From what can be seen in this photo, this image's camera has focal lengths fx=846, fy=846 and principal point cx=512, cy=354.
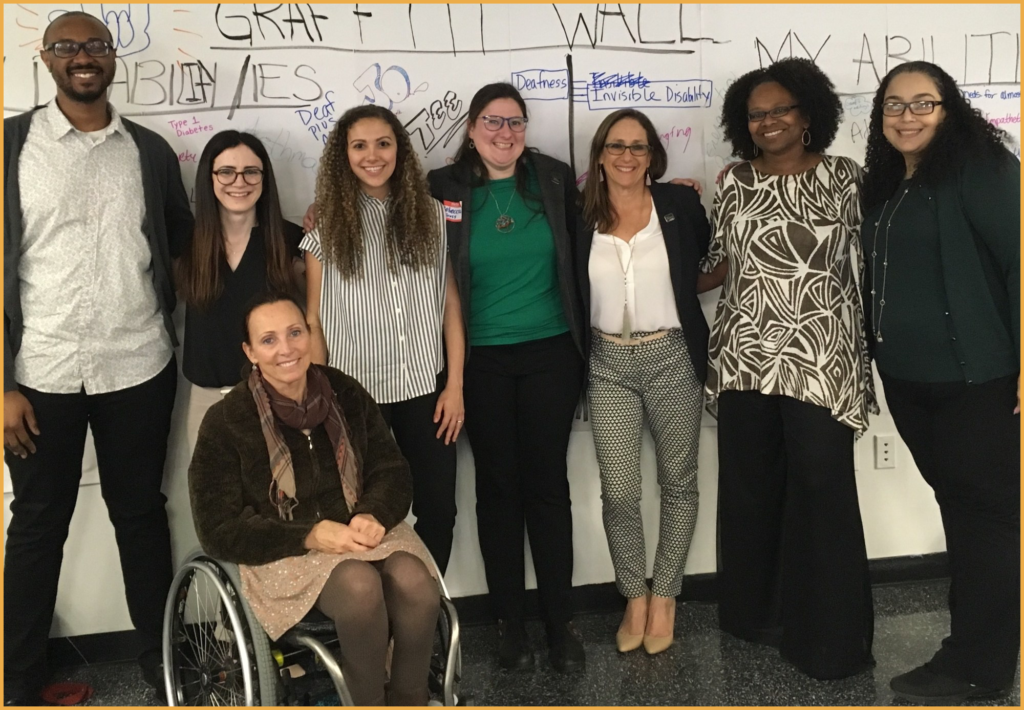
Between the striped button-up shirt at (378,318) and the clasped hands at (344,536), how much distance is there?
0.54 m

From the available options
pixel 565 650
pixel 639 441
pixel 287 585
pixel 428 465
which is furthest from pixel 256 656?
pixel 639 441

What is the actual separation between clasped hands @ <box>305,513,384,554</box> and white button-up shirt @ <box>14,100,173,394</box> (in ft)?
2.81

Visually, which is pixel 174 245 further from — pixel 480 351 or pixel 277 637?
pixel 277 637

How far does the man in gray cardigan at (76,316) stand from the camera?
2264 millimetres

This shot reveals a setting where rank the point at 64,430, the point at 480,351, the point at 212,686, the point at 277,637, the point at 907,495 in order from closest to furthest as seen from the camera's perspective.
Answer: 1. the point at 277,637
2. the point at 212,686
3. the point at 64,430
4. the point at 480,351
5. the point at 907,495

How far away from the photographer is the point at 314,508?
2002mm

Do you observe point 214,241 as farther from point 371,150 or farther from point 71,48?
point 71,48

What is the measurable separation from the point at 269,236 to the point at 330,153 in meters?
0.29

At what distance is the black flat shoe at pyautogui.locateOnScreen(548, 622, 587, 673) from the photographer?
2.53m

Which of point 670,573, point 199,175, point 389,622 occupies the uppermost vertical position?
point 199,175

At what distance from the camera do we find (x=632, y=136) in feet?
8.02

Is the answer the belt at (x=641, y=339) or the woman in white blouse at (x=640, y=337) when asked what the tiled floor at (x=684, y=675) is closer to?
the woman in white blouse at (x=640, y=337)

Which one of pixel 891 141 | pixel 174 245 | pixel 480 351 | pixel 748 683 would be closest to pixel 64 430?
pixel 174 245

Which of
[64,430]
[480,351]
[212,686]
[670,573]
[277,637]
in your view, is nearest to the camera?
[277,637]
